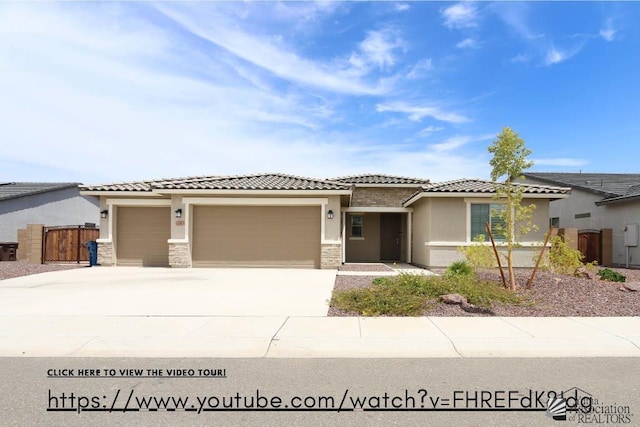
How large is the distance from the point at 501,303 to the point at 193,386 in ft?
22.4

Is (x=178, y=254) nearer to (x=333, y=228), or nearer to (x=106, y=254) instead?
(x=106, y=254)

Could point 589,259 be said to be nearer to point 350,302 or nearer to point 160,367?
point 350,302

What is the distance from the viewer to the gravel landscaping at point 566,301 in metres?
8.45

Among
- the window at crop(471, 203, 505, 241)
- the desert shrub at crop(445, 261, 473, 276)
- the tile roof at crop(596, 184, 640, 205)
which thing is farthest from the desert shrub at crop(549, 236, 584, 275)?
the tile roof at crop(596, 184, 640, 205)

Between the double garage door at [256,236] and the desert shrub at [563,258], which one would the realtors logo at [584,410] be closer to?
the desert shrub at [563,258]

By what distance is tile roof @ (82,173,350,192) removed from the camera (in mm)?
16922

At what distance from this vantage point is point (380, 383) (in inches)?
190

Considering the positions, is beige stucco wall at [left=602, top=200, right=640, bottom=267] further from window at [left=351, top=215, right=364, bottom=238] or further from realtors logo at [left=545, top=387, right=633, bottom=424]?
realtors logo at [left=545, top=387, right=633, bottom=424]

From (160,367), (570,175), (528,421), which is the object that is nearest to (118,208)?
(160,367)

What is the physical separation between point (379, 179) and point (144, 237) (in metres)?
12.6

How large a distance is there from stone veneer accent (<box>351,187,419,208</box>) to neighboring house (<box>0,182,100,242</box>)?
18.3 meters

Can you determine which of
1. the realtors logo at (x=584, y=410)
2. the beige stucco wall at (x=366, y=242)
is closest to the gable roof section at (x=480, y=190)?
the beige stucco wall at (x=366, y=242)

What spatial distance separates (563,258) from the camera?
12727 millimetres

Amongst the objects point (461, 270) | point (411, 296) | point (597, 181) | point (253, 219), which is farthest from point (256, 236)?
point (597, 181)
